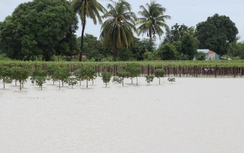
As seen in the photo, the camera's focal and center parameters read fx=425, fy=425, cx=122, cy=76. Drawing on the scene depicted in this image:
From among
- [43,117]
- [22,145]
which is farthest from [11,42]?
[22,145]

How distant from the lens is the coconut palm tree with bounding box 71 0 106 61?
53.6 metres

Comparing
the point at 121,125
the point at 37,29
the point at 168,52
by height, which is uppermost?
the point at 37,29

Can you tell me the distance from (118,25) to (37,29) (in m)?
10.9

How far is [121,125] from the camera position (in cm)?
1239

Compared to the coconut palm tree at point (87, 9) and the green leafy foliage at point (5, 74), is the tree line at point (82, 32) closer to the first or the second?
the coconut palm tree at point (87, 9)

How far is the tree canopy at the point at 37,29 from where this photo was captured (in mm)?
49438

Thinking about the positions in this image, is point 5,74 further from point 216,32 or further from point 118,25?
point 216,32

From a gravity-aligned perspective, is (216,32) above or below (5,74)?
above

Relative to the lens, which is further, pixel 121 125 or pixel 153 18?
pixel 153 18

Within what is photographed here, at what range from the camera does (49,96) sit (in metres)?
20.8

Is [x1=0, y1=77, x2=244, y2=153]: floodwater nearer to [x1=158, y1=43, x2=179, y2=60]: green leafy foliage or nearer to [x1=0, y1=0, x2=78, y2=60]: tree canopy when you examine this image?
[x1=0, y1=0, x2=78, y2=60]: tree canopy

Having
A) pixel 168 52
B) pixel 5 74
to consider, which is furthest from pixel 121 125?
pixel 168 52

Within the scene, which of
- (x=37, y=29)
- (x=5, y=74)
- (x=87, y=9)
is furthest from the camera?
(x=87, y=9)

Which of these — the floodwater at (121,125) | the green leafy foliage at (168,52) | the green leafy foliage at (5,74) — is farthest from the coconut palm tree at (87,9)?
the floodwater at (121,125)
